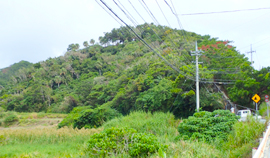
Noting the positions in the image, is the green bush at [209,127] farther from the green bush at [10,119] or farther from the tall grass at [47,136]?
the green bush at [10,119]

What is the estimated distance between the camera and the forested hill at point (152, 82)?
26766 millimetres

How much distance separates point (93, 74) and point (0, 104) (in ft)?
82.4

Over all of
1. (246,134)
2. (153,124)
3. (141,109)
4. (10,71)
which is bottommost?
(153,124)

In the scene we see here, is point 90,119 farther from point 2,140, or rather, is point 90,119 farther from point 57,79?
point 57,79

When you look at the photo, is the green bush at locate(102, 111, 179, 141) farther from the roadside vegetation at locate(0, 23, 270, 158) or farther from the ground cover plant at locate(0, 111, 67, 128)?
the ground cover plant at locate(0, 111, 67, 128)

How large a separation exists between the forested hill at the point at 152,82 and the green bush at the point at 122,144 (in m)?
4.26

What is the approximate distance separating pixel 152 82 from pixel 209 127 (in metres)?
18.2

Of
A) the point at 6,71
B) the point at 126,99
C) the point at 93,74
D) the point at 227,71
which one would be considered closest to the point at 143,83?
the point at 126,99

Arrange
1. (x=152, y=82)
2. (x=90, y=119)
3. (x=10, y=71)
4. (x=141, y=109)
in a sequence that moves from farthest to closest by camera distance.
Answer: (x=10, y=71) < (x=152, y=82) < (x=141, y=109) < (x=90, y=119)

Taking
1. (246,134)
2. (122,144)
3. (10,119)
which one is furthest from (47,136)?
(10,119)

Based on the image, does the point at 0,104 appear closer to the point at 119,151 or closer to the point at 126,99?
the point at 126,99

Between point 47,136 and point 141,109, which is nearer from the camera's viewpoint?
point 47,136

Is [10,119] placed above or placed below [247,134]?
below

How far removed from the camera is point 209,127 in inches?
488
